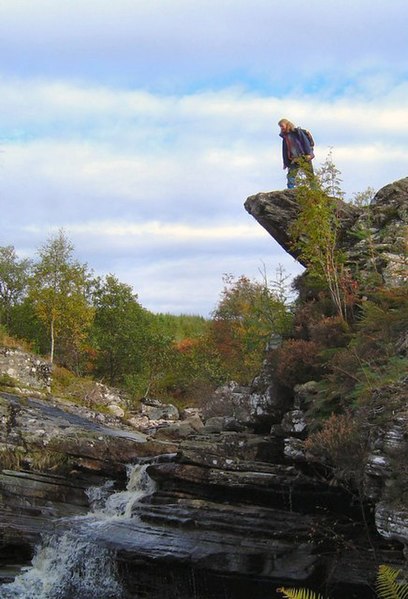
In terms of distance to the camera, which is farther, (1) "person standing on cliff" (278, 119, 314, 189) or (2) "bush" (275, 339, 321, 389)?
(1) "person standing on cliff" (278, 119, 314, 189)

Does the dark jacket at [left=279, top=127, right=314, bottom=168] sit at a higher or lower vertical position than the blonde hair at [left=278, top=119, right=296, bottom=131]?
lower

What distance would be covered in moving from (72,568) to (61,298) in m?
25.6

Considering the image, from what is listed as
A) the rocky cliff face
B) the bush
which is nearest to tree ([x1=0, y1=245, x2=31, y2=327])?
the rocky cliff face

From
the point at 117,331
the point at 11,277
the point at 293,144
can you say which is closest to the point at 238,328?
the point at 117,331

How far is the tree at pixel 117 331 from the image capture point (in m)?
42.6

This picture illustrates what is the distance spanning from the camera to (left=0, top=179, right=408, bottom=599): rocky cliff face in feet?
42.2

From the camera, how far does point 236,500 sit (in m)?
15.0

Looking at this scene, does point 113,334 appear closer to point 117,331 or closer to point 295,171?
point 117,331

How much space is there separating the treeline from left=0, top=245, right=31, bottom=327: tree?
0.31ft

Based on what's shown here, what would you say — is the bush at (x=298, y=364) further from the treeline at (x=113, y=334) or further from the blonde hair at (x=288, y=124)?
the treeline at (x=113, y=334)

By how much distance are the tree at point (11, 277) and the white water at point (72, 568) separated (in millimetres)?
32907

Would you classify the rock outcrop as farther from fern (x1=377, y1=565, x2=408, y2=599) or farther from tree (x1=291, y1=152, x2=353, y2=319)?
fern (x1=377, y1=565, x2=408, y2=599)

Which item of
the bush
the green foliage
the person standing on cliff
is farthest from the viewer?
the person standing on cliff

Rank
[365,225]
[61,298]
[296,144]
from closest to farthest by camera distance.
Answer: [365,225] → [296,144] → [61,298]
